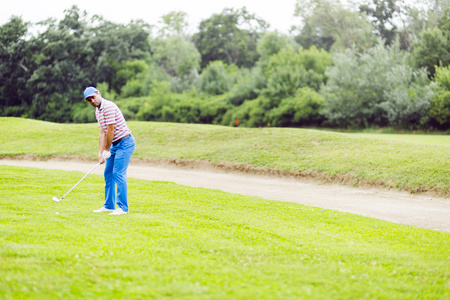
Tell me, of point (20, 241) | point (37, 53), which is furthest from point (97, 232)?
point (37, 53)

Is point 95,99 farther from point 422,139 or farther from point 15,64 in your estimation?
point 15,64

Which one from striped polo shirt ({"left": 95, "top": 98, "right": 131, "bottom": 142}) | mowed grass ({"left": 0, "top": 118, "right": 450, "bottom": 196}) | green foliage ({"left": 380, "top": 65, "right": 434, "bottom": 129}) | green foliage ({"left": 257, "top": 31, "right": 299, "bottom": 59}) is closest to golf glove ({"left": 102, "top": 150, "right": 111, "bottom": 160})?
striped polo shirt ({"left": 95, "top": 98, "right": 131, "bottom": 142})

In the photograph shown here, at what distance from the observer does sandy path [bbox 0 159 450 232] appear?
10797 mm

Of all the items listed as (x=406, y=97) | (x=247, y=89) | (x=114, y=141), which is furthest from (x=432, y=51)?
(x=114, y=141)

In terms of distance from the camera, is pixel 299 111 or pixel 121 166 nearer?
pixel 121 166

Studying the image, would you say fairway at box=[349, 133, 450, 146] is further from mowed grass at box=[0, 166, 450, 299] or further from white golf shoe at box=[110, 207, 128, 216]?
white golf shoe at box=[110, 207, 128, 216]

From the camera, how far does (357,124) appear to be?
41.8 meters

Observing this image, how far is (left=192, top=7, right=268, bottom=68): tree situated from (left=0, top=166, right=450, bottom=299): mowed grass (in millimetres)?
80290

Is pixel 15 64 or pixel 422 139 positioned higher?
pixel 15 64

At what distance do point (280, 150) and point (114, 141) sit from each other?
489 inches

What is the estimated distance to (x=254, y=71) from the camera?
55656 mm

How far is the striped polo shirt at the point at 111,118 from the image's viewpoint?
28.9ft

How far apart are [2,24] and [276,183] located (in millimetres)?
60427

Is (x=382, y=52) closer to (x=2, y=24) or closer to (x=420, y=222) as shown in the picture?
(x=420, y=222)
